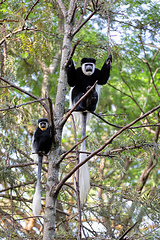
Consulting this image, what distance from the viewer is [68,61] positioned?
195 cm

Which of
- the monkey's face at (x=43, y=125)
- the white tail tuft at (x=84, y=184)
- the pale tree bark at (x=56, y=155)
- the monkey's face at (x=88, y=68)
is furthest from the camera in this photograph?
the monkey's face at (x=88, y=68)

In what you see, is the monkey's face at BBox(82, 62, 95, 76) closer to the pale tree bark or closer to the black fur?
the black fur

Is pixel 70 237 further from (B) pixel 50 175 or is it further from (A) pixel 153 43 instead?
(A) pixel 153 43

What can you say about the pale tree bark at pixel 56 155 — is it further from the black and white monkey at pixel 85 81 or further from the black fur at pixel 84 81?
the black fur at pixel 84 81

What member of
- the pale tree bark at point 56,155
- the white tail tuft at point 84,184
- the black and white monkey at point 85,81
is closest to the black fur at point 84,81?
the black and white monkey at point 85,81

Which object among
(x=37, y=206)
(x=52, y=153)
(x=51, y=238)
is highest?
(x=52, y=153)

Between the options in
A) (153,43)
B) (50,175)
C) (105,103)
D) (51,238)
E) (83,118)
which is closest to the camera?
(51,238)

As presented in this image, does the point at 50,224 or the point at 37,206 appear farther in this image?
the point at 37,206

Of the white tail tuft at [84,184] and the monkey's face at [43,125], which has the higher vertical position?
the monkey's face at [43,125]

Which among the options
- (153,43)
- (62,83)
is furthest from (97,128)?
(62,83)

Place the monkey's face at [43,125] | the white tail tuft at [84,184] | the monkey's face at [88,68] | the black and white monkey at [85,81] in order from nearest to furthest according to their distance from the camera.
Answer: the white tail tuft at [84,184] < the monkey's face at [43,125] < the black and white monkey at [85,81] < the monkey's face at [88,68]

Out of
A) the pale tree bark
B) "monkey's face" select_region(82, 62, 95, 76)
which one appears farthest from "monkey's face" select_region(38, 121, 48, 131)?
"monkey's face" select_region(82, 62, 95, 76)

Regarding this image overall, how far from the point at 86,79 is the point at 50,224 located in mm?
1325

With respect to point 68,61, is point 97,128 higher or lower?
higher
